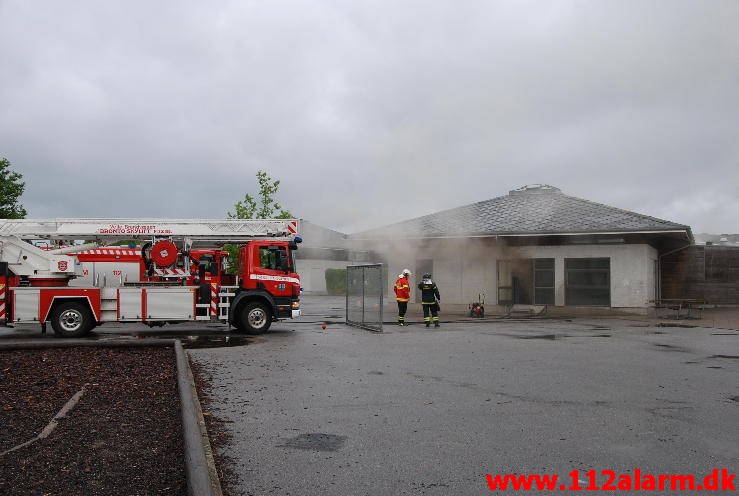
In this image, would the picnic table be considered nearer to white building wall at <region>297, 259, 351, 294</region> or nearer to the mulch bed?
the mulch bed

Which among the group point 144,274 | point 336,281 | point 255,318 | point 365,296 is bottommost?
point 255,318

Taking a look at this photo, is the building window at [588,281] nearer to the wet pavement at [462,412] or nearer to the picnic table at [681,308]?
the picnic table at [681,308]

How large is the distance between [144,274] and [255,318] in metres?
3.16

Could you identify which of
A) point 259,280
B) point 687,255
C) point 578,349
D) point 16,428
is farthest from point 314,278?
point 16,428

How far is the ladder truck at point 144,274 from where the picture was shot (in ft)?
45.4

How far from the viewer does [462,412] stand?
20.3 feet

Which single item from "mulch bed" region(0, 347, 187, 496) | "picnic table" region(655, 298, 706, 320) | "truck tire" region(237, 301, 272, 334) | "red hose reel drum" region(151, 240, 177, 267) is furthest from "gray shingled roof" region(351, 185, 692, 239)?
"mulch bed" region(0, 347, 187, 496)

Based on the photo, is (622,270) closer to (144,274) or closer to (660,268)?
(660,268)

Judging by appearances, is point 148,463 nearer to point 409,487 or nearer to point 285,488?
point 285,488

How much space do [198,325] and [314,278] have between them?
33.6 m

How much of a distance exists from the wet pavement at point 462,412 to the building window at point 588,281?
9073 millimetres

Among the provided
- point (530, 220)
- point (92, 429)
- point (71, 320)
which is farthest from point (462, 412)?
point (530, 220)

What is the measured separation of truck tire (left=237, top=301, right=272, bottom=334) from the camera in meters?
14.6

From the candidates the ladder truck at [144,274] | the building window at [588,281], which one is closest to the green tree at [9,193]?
the ladder truck at [144,274]
